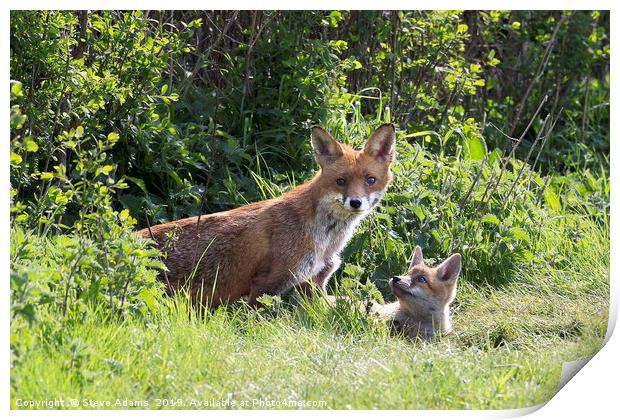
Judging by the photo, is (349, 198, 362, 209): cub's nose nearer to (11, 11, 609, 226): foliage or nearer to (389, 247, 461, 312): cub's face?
(389, 247, 461, 312): cub's face

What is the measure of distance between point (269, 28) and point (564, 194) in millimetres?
3092

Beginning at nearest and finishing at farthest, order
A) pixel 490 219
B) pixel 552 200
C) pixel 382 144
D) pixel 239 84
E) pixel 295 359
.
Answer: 1. pixel 295 359
2. pixel 382 144
3. pixel 490 219
4. pixel 239 84
5. pixel 552 200

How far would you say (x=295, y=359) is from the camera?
5082mm

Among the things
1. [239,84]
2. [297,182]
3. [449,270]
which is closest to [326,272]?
[449,270]

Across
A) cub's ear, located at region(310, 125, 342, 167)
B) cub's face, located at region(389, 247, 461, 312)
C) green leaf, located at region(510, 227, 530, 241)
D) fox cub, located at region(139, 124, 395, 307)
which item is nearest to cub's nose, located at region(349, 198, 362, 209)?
fox cub, located at region(139, 124, 395, 307)

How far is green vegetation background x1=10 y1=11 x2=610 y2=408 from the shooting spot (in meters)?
4.74

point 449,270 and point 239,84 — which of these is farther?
point 239,84

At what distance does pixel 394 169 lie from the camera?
7.04 meters

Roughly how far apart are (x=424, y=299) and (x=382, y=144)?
1066 mm

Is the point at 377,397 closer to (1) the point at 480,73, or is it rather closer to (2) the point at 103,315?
(2) the point at 103,315

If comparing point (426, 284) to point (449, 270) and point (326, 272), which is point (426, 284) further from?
point (326, 272)

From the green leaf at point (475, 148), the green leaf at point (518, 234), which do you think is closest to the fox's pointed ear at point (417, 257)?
the green leaf at point (518, 234)

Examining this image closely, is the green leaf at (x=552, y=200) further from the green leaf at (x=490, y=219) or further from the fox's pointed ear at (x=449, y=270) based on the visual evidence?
the fox's pointed ear at (x=449, y=270)

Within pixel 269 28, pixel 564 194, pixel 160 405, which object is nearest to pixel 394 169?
pixel 269 28
